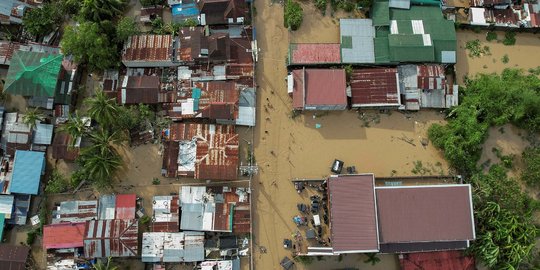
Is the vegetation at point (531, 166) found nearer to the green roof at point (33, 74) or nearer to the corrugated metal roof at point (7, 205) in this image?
the green roof at point (33, 74)

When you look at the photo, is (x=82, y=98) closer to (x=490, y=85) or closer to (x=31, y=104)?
(x=31, y=104)

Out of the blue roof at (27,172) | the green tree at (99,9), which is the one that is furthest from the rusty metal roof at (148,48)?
the blue roof at (27,172)

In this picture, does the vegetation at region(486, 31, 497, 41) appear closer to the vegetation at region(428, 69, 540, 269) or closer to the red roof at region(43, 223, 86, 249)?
the vegetation at region(428, 69, 540, 269)

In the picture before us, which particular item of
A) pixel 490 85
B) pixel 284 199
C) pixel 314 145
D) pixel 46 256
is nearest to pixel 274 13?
pixel 314 145

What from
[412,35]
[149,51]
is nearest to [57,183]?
[149,51]

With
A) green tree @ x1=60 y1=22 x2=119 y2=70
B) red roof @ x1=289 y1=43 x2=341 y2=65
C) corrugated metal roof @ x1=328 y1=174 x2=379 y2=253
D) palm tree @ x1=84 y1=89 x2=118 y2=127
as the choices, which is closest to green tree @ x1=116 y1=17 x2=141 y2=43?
green tree @ x1=60 y1=22 x2=119 y2=70
